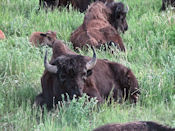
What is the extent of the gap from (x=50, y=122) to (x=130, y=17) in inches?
335

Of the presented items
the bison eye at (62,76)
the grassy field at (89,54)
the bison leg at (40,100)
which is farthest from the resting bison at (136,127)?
the bison leg at (40,100)

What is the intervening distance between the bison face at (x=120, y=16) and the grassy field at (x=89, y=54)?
22 centimetres

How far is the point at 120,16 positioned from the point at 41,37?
230cm

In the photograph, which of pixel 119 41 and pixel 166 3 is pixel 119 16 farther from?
pixel 166 3

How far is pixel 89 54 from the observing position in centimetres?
1148

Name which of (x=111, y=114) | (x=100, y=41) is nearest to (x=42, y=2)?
(x=100, y=41)

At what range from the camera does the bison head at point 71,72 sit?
27.2 feet

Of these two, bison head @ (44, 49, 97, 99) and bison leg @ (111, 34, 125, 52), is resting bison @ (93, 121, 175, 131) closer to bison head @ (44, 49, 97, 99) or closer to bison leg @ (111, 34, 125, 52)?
bison head @ (44, 49, 97, 99)

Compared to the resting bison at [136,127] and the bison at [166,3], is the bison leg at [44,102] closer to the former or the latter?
the resting bison at [136,127]

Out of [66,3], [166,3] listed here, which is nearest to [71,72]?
[166,3]

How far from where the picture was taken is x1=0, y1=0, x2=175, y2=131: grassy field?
7.52m

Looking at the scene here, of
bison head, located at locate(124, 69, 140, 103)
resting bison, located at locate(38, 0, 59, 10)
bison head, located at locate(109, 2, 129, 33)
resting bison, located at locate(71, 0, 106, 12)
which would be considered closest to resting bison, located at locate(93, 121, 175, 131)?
bison head, located at locate(124, 69, 140, 103)

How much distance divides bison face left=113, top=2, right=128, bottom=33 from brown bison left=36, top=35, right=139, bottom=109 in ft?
13.7

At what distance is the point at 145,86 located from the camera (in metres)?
9.40
